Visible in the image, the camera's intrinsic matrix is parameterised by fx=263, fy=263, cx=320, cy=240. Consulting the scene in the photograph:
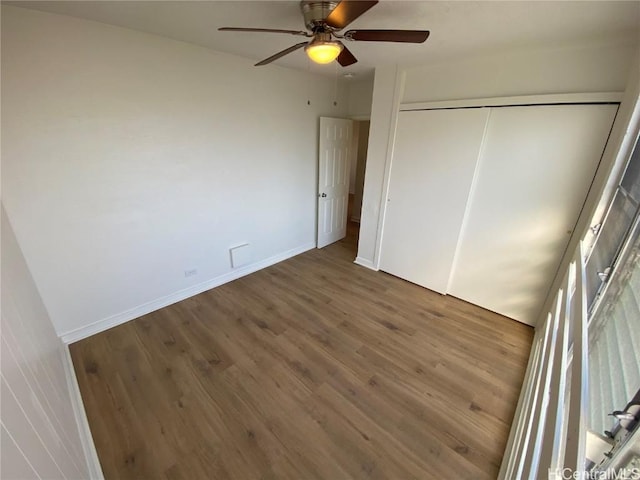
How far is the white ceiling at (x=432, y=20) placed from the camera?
1564 millimetres

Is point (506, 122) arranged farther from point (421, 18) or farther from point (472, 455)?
point (472, 455)

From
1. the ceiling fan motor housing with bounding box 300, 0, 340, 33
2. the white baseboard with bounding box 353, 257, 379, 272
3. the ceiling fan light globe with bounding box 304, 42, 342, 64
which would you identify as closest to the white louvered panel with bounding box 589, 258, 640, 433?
the ceiling fan light globe with bounding box 304, 42, 342, 64

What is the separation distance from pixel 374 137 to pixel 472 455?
304cm

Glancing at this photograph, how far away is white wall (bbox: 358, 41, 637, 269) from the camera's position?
1.93m

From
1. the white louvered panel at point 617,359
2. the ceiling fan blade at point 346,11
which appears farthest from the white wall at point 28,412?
the ceiling fan blade at point 346,11

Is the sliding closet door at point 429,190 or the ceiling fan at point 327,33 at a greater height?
the ceiling fan at point 327,33

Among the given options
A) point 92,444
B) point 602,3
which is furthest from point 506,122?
point 92,444

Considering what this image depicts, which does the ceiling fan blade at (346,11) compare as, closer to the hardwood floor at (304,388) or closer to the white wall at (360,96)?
the hardwood floor at (304,388)

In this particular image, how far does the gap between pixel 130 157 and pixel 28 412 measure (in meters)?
2.03

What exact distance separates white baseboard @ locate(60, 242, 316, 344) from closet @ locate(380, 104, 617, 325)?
176cm

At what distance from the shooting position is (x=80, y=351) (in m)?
2.20

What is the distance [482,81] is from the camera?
242cm

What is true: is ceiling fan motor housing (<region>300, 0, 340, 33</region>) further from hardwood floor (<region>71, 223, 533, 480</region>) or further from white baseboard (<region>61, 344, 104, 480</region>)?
white baseboard (<region>61, 344, 104, 480</region>)

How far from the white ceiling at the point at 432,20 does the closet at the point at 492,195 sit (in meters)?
0.49
